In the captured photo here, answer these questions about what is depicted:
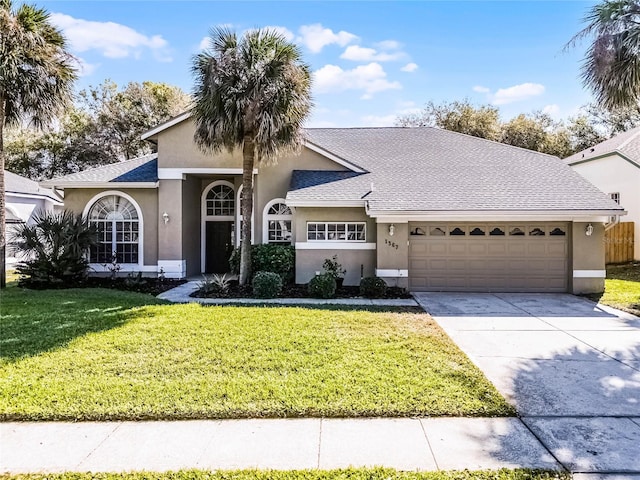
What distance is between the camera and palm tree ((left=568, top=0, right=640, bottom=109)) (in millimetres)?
10656

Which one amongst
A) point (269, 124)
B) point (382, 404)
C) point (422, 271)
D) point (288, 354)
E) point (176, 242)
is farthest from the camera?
point (176, 242)

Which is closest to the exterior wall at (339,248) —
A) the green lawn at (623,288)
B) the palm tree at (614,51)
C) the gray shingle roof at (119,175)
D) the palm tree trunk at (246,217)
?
the palm tree trunk at (246,217)

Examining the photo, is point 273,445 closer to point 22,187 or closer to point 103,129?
point 22,187

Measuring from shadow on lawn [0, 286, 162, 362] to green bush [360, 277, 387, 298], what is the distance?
5964 millimetres

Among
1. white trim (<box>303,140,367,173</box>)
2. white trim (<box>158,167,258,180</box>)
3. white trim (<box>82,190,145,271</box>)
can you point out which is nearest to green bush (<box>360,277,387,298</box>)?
white trim (<box>303,140,367,173</box>)

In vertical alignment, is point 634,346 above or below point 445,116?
below

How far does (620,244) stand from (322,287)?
16.7m

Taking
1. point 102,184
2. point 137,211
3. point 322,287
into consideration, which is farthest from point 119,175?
point 322,287

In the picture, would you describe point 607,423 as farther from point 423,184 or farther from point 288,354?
point 423,184

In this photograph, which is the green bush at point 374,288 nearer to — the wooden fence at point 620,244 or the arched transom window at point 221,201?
the arched transom window at point 221,201

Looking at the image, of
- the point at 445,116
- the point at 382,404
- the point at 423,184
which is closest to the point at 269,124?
the point at 423,184

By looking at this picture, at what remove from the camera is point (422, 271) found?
529 inches

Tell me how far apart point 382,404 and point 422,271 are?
8864 millimetres

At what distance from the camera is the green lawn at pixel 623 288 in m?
11.3
